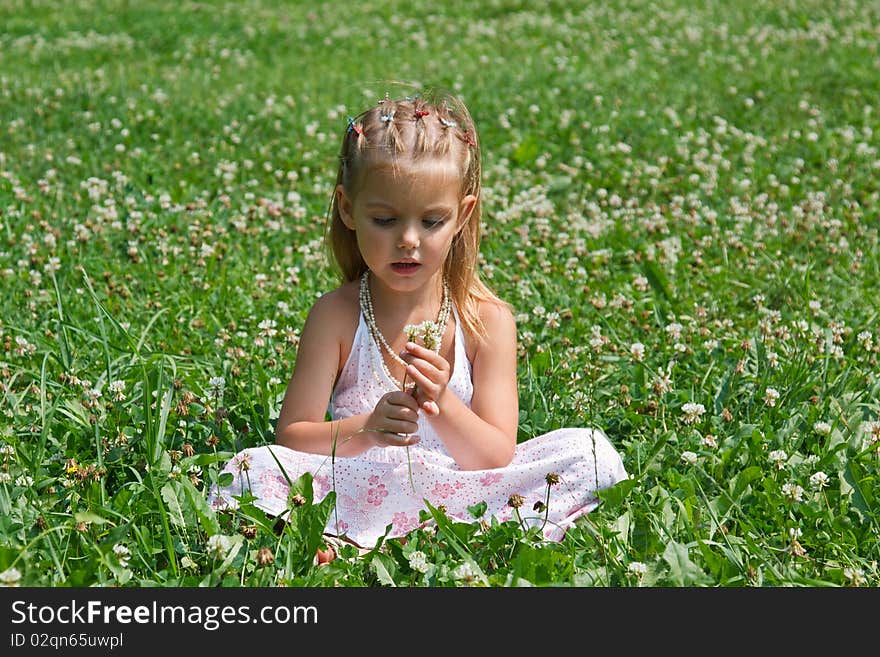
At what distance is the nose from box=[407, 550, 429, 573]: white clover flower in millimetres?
952

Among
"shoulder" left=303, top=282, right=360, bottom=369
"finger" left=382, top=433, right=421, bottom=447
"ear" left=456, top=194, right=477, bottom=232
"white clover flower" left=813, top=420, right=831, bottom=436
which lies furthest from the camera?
"white clover flower" left=813, top=420, right=831, bottom=436

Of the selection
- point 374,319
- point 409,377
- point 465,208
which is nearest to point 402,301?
point 374,319

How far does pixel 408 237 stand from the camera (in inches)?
153

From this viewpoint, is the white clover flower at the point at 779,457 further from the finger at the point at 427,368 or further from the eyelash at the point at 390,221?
the eyelash at the point at 390,221

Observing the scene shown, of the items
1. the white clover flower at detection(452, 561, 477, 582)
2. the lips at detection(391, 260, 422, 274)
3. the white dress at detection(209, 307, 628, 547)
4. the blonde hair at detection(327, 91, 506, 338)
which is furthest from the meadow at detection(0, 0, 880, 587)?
the lips at detection(391, 260, 422, 274)

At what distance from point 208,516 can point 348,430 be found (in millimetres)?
530

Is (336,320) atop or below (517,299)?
atop

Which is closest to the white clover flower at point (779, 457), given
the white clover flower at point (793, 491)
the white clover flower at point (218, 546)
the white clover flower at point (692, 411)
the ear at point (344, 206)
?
the white clover flower at point (793, 491)

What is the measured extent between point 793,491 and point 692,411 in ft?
2.04

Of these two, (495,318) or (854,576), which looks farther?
(495,318)

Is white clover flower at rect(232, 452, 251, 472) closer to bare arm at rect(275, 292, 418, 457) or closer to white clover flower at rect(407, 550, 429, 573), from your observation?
bare arm at rect(275, 292, 418, 457)

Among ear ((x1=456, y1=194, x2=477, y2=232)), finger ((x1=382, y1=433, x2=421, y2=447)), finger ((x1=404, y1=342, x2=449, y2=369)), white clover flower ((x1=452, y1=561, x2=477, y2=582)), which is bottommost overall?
white clover flower ((x1=452, y1=561, x2=477, y2=582))

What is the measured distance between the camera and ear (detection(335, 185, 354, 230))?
13.4 feet

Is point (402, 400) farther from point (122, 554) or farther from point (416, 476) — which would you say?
point (122, 554)
